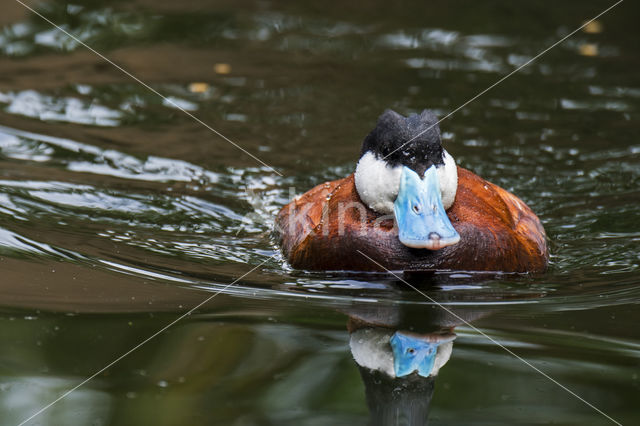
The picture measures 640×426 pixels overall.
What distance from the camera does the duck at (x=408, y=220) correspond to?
16.4ft

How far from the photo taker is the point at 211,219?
257 inches

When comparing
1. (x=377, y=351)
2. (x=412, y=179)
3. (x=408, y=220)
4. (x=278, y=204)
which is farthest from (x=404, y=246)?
(x=278, y=204)

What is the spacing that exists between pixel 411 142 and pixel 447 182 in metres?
0.35

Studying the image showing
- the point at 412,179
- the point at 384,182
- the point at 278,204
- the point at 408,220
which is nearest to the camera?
the point at 408,220

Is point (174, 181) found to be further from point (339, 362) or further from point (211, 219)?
point (339, 362)

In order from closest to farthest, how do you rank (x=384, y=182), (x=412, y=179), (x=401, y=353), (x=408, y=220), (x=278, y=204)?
1. (x=401, y=353)
2. (x=408, y=220)
3. (x=412, y=179)
4. (x=384, y=182)
5. (x=278, y=204)

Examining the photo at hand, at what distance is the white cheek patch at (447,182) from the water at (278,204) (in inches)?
18.1

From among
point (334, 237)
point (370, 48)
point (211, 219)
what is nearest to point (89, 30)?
point (370, 48)

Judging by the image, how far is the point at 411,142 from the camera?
5.02 metres

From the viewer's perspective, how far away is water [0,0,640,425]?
373cm

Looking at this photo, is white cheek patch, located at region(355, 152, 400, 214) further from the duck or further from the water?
the water

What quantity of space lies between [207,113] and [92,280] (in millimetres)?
3904

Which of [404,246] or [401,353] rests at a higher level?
[404,246]

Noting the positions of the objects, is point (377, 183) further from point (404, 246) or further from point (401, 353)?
point (401, 353)
